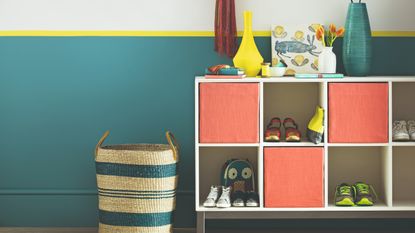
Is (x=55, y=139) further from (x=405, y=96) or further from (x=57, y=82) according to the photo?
(x=405, y=96)

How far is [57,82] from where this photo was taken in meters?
4.52

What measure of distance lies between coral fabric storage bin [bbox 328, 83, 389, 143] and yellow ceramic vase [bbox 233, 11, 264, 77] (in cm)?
44

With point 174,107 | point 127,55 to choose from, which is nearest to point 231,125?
point 174,107

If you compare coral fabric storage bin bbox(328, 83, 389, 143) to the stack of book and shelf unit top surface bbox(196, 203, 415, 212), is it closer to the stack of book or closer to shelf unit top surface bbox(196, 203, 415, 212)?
shelf unit top surface bbox(196, 203, 415, 212)

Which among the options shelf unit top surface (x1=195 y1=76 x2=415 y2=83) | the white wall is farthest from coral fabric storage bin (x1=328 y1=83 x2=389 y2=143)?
the white wall

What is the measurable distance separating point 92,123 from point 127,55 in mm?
454

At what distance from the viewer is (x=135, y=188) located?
407 cm

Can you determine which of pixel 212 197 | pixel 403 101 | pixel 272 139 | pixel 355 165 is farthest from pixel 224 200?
pixel 403 101

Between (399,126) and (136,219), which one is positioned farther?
(399,126)

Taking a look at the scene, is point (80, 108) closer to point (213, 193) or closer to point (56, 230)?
point (56, 230)

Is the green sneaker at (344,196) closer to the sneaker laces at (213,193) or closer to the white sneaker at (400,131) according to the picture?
the white sneaker at (400,131)

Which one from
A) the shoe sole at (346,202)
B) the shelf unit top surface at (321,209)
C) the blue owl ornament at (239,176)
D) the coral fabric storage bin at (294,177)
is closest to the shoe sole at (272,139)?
the coral fabric storage bin at (294,177)

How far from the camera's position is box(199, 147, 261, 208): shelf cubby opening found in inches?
177

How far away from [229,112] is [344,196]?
0.77m
